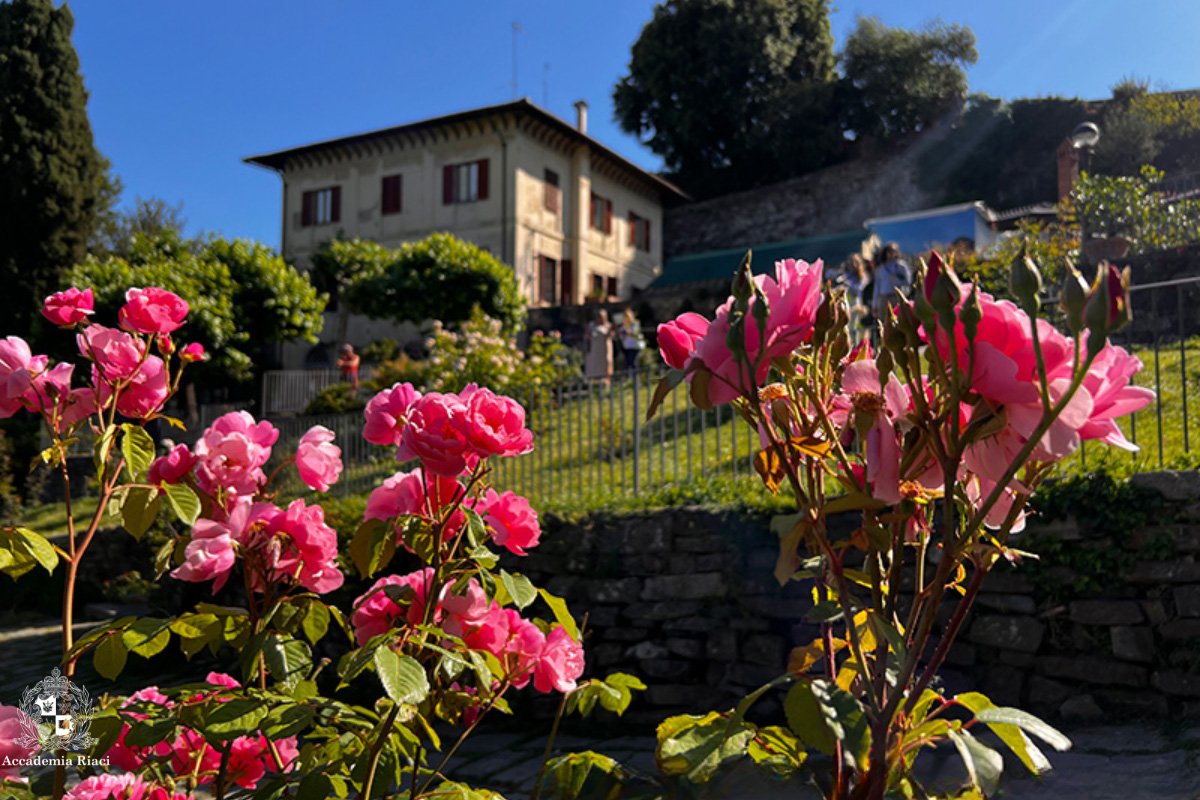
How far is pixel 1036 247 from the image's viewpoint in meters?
12.7

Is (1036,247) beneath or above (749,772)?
above

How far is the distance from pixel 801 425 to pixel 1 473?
15957 mm

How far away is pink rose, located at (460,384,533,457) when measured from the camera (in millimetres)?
1411

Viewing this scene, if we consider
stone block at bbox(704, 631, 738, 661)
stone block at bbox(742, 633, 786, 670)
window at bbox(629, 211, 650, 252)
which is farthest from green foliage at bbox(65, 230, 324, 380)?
stone block at bbox(742, 633, 786, 670)

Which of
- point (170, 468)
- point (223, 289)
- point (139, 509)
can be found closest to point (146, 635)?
point (139, 509)

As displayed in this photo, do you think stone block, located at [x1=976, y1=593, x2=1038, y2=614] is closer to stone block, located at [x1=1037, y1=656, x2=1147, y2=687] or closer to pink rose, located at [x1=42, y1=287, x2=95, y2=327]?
stone block, located at [x1=1037, y1=656, x2=1147, y2=687]

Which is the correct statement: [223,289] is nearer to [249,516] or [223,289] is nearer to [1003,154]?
[249,516]

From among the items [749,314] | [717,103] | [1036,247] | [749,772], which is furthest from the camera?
[717,103]

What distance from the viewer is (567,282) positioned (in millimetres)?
26609

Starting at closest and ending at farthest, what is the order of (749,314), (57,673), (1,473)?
(749,314) < (57,673) < (1,473)

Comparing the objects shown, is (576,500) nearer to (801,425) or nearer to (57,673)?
(57,673)

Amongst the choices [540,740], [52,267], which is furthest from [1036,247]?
[52,267]

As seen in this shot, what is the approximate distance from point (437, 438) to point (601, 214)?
1076 inches

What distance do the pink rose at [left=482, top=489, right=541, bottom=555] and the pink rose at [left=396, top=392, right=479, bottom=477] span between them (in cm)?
29
